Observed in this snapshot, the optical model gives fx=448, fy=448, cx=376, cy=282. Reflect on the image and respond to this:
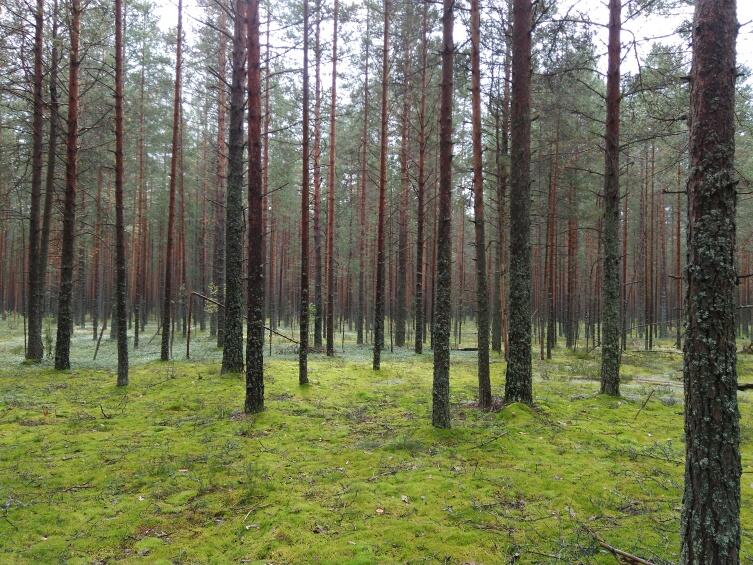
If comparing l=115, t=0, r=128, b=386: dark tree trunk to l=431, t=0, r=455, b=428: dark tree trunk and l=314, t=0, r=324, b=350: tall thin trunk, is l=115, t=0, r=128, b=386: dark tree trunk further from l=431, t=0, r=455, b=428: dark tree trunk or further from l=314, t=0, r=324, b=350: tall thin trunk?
l=431, t=0, r=455, b=428: dark tree trunk

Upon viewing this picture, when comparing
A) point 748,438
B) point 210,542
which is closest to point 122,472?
point 210,542

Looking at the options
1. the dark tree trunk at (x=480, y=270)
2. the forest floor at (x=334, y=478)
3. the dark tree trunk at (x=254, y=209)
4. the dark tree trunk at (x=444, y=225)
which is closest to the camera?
the forest floor at (x=334, y=478)

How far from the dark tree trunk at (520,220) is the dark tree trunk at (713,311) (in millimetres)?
5239

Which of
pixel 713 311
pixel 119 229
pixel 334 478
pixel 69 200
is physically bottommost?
pixel 334 478

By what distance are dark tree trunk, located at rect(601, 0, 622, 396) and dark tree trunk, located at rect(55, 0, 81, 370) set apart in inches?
502

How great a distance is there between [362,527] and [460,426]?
357cm

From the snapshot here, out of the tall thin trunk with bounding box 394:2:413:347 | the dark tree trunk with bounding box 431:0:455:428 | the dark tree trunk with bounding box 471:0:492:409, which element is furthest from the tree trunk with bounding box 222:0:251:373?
the dark tree trunk with bounding box 431:0:455:428

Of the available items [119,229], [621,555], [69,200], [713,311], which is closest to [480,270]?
[621,555]

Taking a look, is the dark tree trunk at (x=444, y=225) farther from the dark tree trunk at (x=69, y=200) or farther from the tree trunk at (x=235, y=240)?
the dark tree trunk at (x=69, y=200)

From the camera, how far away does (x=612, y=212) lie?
32.3 feet

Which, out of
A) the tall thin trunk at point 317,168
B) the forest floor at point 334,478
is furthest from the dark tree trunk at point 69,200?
the tall thin trunk at point 317,168

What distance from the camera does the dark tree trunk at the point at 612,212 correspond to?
9.80m

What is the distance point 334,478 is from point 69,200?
1116 cm

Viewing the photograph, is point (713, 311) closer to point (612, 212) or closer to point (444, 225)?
point (444, 225)
